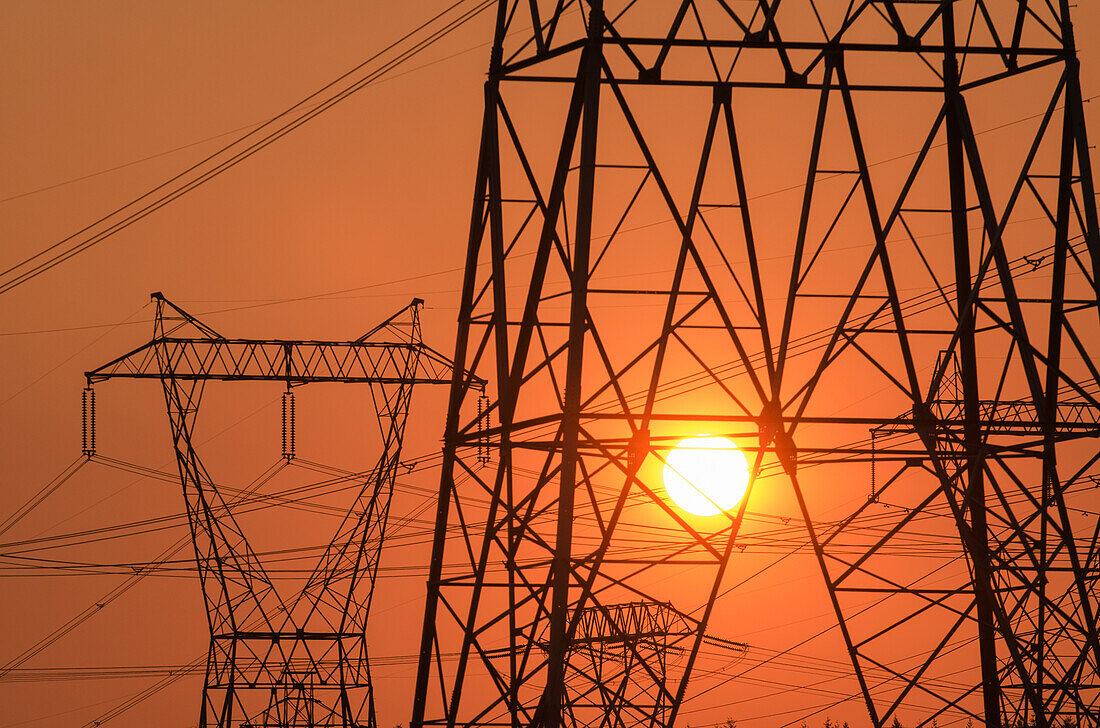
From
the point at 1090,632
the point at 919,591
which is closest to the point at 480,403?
the point at 919,591

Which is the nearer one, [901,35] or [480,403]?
[901,35]

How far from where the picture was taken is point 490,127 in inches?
1101

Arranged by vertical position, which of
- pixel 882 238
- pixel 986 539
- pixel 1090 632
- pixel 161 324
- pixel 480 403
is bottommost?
pixel 1090 632

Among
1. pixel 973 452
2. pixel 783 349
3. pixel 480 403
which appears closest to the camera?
pixel 783 349

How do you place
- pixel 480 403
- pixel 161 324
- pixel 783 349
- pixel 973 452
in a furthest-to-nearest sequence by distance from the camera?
pixel 161 324, pixel 480 403, pixel 973 452, pixel 783 349

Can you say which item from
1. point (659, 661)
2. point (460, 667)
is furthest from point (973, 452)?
point (659, 661)

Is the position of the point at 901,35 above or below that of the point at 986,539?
above

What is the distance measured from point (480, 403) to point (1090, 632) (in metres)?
24.0

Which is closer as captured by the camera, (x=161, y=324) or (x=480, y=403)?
(x=480, y=403)

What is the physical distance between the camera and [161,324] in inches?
2130

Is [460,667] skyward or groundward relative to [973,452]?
groundward

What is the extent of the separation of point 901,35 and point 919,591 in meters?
9.21

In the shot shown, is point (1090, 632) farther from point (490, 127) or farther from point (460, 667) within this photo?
point (490, 127)

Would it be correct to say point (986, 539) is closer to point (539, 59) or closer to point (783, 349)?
point (783, 349)
